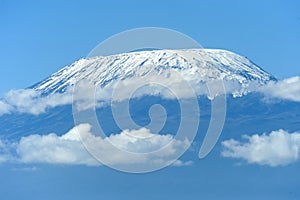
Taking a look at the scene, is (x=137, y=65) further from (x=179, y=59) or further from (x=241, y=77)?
(x=241, y=77)

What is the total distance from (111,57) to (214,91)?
6.93 meters

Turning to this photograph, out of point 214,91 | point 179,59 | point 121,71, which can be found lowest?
point 214,91

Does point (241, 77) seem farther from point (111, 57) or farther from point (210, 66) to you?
point (111, 57)

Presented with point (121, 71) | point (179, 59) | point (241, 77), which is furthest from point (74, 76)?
point (241, 77)

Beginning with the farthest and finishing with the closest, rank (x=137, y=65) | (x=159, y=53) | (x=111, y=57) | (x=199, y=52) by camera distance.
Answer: (x=159, y=53) < (x=111, y=57) < (x=137, y=65) < (x=199, y=52)

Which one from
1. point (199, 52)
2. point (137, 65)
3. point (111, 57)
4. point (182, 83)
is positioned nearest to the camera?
point (182, 83)

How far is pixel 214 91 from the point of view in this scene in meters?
24.3

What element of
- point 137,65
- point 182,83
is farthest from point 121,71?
point 182,83

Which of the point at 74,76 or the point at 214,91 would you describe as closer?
the point at 214,91

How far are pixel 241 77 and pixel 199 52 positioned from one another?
5.37 metres

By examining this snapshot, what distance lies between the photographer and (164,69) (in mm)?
27297

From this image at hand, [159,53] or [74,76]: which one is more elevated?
[159,53]

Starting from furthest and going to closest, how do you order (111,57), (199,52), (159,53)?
(159,53), (111,57), (199,52)

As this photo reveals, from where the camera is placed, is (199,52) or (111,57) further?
(111,57)
